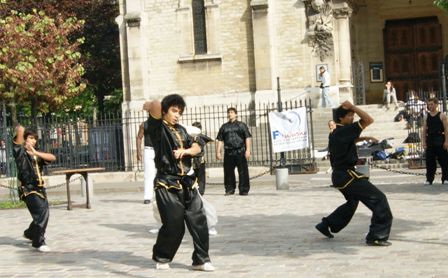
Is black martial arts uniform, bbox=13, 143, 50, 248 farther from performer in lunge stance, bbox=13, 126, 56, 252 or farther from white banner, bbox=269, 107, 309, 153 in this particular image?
white banner, bbox=269, 107, 309, 153

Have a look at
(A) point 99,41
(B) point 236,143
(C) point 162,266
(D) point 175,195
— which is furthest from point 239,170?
(A) point 99,41

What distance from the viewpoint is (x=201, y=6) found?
31141mm

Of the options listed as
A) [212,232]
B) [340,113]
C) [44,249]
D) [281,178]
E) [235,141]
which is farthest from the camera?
[281,178]

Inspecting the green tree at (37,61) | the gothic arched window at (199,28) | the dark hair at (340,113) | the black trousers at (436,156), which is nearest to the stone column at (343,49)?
the gothic arched window at (199,28)

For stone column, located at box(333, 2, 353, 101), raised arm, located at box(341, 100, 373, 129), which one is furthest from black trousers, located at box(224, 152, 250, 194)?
stone column, located at box(333, 2, 353, 101)

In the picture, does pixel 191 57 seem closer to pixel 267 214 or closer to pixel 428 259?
pixel 267 214

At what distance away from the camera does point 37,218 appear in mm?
11234

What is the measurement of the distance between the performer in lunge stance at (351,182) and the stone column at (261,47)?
19163 millimetres

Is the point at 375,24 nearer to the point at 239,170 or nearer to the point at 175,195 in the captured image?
the point at 239,170

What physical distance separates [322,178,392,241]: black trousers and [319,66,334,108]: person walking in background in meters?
18.3

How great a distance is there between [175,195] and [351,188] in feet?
7.81

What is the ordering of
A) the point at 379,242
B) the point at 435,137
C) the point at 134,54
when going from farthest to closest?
the point at 134,54 < the point at 435,137 < the point at 379,242

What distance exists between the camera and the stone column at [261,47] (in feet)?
96.3

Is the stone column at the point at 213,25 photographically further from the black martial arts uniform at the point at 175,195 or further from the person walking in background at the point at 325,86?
the black martial arts uniform at the point at 175,195
